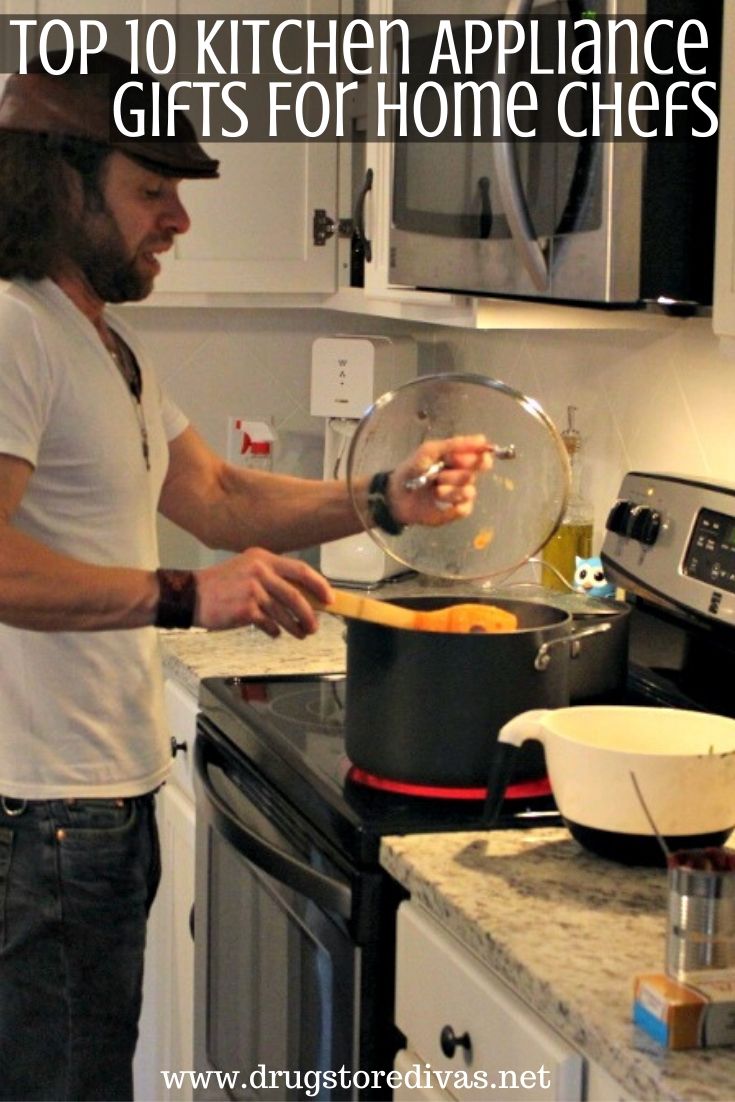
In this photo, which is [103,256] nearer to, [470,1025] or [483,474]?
[483,474]

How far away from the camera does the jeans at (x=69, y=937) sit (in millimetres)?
1954

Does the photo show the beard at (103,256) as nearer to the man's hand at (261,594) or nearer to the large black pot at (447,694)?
the man's hand at (261,594)

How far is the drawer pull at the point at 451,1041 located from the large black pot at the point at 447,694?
0.27 meters

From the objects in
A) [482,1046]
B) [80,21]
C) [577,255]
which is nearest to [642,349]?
[577,255]

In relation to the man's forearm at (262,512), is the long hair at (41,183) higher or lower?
higher

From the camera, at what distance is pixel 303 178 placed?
3270 mm

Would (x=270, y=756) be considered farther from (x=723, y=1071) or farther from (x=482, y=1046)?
(x=723, y=1071)

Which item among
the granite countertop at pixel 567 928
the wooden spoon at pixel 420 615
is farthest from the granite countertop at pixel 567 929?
the wooden spoon at pixel 420 615

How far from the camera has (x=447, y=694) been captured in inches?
69.8

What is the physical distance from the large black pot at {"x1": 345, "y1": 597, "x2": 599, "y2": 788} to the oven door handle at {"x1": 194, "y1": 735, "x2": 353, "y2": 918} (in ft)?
0.43

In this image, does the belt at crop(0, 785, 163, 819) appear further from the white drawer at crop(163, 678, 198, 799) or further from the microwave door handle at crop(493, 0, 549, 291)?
the microwave door handle at crop(493, 0, 549, 291)

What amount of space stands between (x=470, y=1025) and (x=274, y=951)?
22.7 inches

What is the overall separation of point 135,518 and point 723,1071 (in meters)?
1.00

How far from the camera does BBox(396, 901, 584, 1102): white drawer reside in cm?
142
